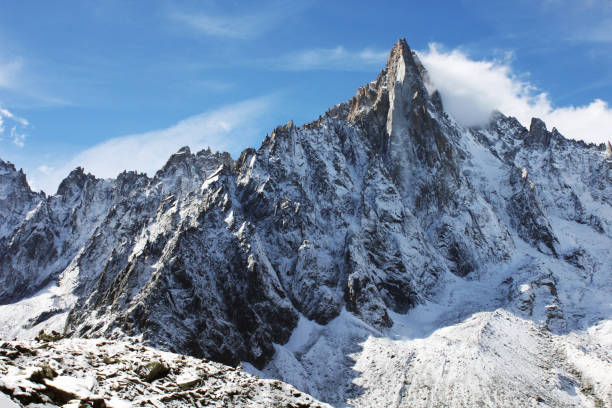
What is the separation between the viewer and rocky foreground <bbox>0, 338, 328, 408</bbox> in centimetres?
1639

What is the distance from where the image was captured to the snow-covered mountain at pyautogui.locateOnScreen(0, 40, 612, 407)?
6244 cm

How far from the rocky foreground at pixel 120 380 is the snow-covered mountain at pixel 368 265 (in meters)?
36.0

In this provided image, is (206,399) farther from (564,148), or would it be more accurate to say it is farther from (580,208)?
(564,148)

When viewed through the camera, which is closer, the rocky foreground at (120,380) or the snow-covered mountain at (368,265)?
the rocky foreground at (120,380)

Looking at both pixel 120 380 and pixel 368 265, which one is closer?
pixel 120 380

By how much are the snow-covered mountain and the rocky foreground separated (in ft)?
118

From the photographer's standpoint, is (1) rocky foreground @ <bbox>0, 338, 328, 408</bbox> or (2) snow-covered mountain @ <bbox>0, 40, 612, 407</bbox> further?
(2) snow-covered mountain @ <bbox>0, 40, 612, 407</bbox>

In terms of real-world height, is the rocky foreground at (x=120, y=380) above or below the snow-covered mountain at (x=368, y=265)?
below

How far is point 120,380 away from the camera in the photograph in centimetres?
2048

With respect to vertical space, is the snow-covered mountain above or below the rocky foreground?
above

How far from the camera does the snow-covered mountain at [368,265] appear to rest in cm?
6244

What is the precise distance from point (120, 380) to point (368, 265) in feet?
217

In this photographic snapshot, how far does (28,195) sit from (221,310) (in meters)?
129

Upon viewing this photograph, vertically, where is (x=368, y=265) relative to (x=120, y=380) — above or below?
above
